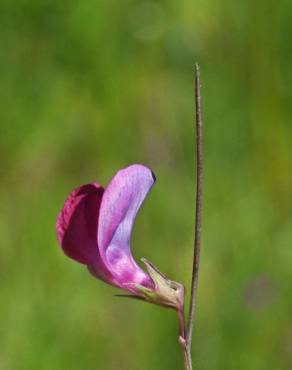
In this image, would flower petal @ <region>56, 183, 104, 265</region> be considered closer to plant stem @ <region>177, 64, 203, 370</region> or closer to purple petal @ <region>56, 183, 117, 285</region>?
purple petal @ <region>56, 183, 117, 285</region>

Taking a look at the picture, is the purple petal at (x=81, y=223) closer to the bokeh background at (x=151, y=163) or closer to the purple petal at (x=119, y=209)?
the purple petal at (x=119, y=209)

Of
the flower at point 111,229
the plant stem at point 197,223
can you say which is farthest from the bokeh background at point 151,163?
the plant stem at point 197,223

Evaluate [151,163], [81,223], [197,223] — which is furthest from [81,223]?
[151,163]

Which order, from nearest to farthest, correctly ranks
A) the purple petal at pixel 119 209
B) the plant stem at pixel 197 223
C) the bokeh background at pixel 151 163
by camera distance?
1. the plant stem at pixel 197 223
2. the purple petal at pixel 119 209
3. the bokeh background at pixel 151 163

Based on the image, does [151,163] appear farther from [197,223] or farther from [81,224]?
[197,223]

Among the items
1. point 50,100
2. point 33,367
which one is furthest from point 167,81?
point 33,367

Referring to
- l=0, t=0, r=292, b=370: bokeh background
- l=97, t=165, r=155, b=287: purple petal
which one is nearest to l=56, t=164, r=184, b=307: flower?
l=97, t=165, r=155, b=287: purple petal

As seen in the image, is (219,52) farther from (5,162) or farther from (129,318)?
(129,318)
